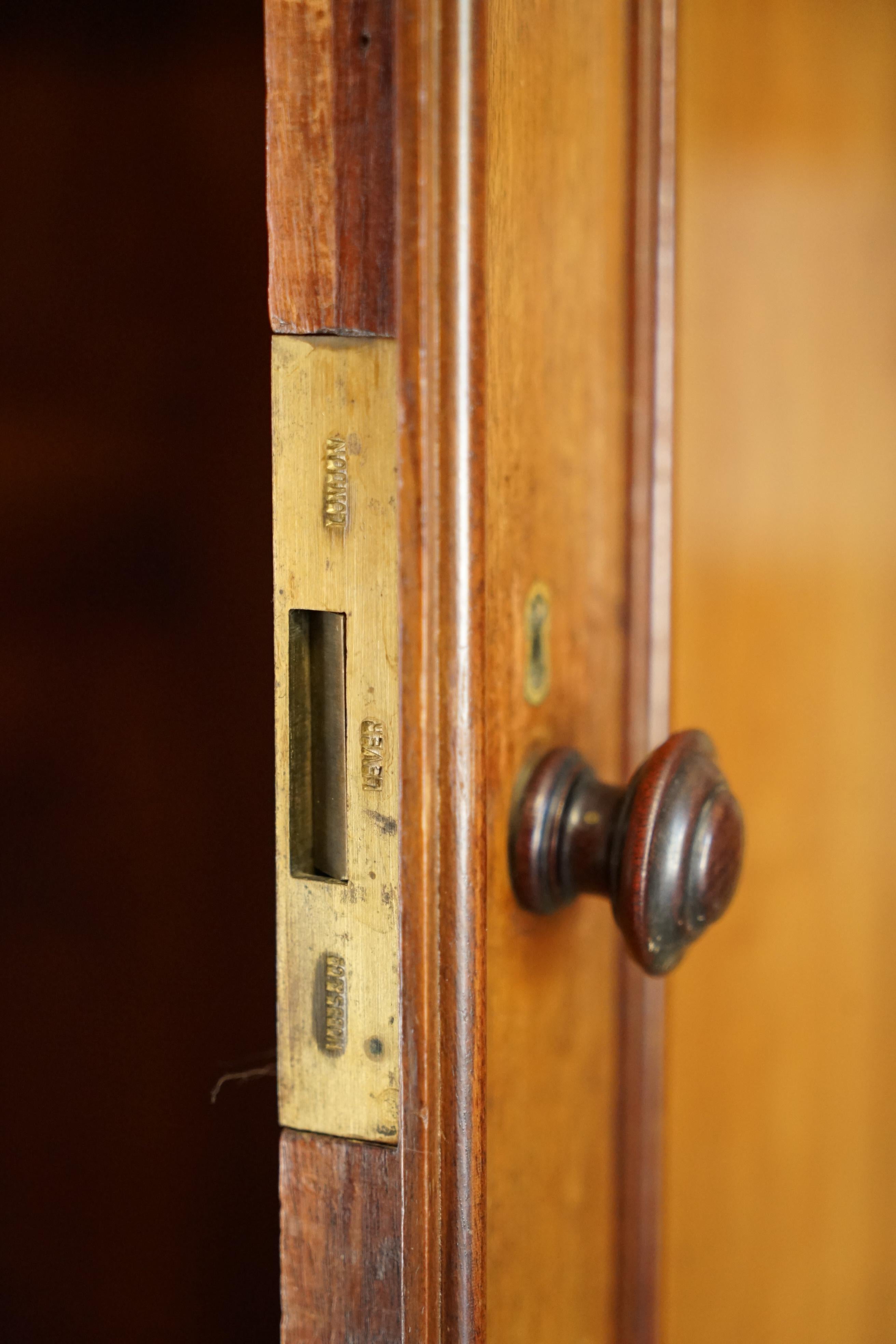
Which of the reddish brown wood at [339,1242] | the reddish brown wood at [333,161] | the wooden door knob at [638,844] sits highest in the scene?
the reddish brown wood at [333,161]

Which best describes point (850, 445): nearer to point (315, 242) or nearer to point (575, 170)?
point (575, 170)

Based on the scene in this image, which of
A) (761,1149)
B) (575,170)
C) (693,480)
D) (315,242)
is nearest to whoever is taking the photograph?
(315,242)

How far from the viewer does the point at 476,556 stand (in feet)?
1.24

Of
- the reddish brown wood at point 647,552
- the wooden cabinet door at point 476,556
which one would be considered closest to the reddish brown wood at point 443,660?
the wooden cabinet door at point 476,556

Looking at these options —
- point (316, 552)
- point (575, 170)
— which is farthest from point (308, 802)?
point (575, 170)

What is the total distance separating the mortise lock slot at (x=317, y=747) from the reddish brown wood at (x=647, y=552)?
20 centimetres

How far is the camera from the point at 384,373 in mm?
383

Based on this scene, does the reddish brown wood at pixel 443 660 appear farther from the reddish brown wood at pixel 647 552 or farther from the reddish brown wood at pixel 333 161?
the reddish brown wood at pixel 647 552

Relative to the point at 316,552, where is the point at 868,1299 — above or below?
below

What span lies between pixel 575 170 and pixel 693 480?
0.64 ft

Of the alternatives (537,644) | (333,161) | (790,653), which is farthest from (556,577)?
(790,653)

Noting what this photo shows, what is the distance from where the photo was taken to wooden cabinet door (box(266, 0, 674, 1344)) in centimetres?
37

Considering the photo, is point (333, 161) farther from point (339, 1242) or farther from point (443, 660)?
point (339, 1242)

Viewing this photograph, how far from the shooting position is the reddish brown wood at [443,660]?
36 centimetres
